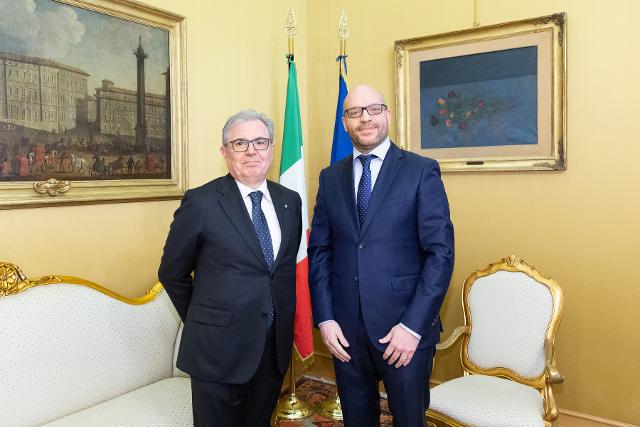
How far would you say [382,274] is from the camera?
1848 millimetres

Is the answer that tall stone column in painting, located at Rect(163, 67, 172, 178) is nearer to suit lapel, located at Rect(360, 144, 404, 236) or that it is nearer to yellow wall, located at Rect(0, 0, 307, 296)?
yellow wall, located at Rect(0, 0, 307, 296)

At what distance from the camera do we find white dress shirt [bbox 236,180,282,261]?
189 cm

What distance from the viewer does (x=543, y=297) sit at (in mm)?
2635

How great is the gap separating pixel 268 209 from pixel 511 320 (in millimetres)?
1527

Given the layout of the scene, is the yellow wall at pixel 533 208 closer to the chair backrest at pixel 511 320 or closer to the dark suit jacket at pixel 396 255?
the chair backrest at pixel 511 320

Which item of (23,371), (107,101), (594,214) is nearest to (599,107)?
(594,214)

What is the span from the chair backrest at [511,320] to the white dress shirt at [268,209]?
1.44 metres

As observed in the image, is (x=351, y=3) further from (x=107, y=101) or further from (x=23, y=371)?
(x=23, y=371)

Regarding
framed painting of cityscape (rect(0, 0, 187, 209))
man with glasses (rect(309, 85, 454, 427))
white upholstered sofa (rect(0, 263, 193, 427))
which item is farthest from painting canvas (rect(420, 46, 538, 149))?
white upholstered sofa (rect(0, 263, 193, 427))

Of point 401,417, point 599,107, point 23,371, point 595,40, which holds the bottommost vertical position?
point 401,417

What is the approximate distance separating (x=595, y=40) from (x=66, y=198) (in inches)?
112

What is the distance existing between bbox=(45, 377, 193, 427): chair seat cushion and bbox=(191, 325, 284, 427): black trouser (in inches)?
10.9

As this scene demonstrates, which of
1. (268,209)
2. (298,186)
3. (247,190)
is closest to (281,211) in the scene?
(268,209)

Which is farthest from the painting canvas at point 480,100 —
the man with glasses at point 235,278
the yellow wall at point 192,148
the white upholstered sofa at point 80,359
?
the white upholstered sofa at point 80,359
